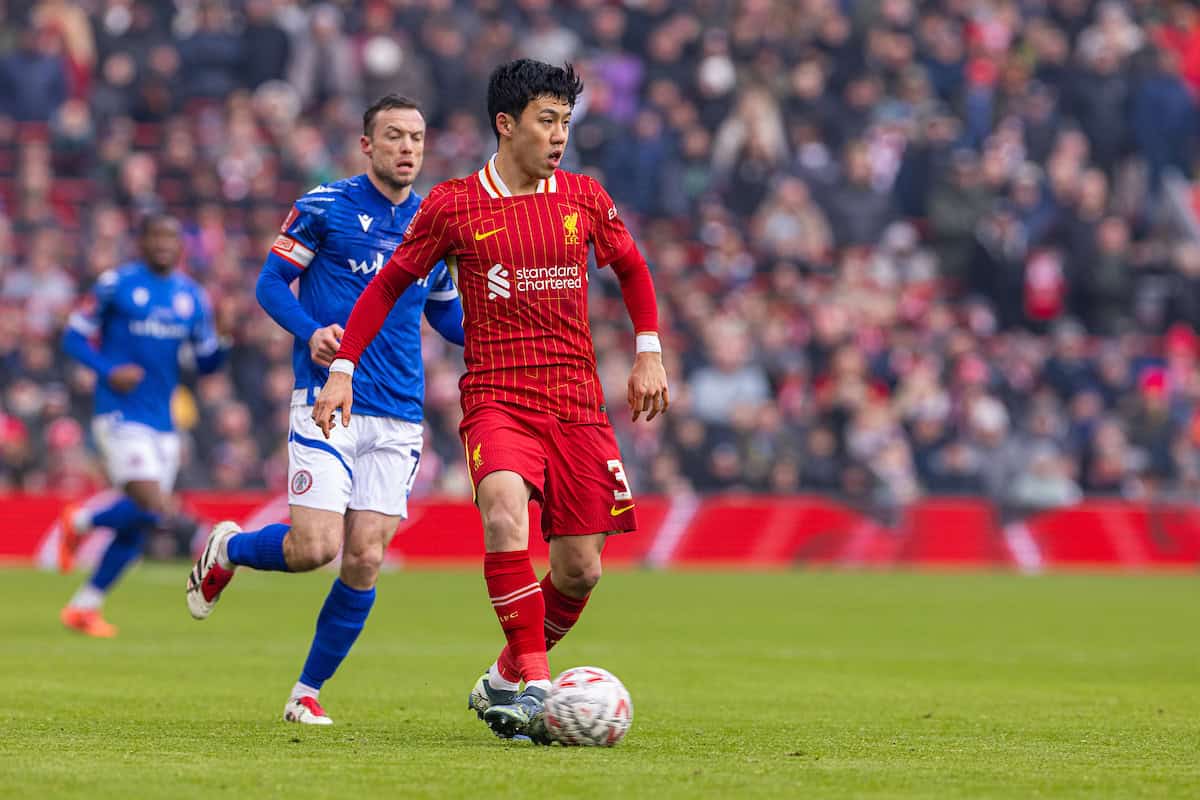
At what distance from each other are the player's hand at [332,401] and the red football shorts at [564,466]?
1.68 feet

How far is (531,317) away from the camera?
27.4 ft

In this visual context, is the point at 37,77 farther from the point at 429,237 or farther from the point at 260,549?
the point at 429,237

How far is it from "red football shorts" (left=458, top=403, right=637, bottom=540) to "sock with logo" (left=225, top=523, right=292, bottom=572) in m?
1.21

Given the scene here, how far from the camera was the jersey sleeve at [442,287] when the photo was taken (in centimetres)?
933

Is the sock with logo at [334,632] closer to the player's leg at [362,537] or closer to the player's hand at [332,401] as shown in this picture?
the player's leg at [362,537]

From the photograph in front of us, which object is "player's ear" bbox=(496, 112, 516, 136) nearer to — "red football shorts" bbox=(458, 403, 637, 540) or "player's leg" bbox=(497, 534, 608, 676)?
"red football shorts" bbox=(458, 403, 637, 540)

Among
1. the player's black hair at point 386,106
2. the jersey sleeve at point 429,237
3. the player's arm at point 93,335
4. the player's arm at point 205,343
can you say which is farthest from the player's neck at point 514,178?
the player's arm at point 93,335

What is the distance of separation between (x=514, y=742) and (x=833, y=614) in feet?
30.3

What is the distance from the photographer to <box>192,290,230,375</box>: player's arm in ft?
46.8

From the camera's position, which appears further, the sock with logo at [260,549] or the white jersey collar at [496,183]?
the sock with logo at [260,549]

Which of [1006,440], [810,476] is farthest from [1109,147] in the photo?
[810,476]

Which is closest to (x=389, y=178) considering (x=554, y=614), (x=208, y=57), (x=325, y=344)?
(x=325, y=344)

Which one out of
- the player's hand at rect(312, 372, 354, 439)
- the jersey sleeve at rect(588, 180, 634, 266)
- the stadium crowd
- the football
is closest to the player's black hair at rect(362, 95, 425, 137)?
the jersey sleeve at rect(588, 180, 634, 266)

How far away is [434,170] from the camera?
25062 mm
